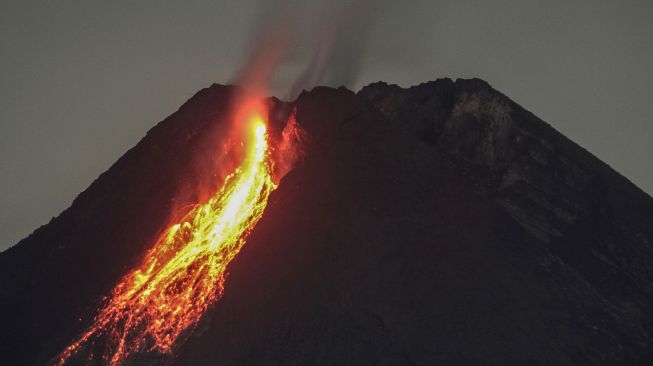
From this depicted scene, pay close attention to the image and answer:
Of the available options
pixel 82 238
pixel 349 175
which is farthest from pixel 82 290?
pixel 349 175

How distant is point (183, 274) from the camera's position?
2114 cm

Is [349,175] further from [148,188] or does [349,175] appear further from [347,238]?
[148,188]

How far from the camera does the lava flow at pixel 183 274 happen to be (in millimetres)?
19125

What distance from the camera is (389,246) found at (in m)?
18.1

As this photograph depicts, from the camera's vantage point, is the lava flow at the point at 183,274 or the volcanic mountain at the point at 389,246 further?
the lava flow at the point at 183,274

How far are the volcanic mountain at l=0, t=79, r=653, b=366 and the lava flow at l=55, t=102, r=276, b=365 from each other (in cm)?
73

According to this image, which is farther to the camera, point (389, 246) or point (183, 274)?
point (183, 274)

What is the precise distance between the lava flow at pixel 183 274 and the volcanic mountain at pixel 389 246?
73 centimetres

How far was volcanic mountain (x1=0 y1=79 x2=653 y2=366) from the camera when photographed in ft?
51.8

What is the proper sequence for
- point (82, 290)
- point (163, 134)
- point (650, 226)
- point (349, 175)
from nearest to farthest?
1. point (349, 175)
2. point (650, 226)
3. point (82, 290)
4. point (163, 134)

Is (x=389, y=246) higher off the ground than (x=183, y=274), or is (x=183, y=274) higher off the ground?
(x=183, y=274)

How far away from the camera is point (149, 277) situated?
22.4m

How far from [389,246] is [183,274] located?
272 inches

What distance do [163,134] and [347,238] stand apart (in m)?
13.5
